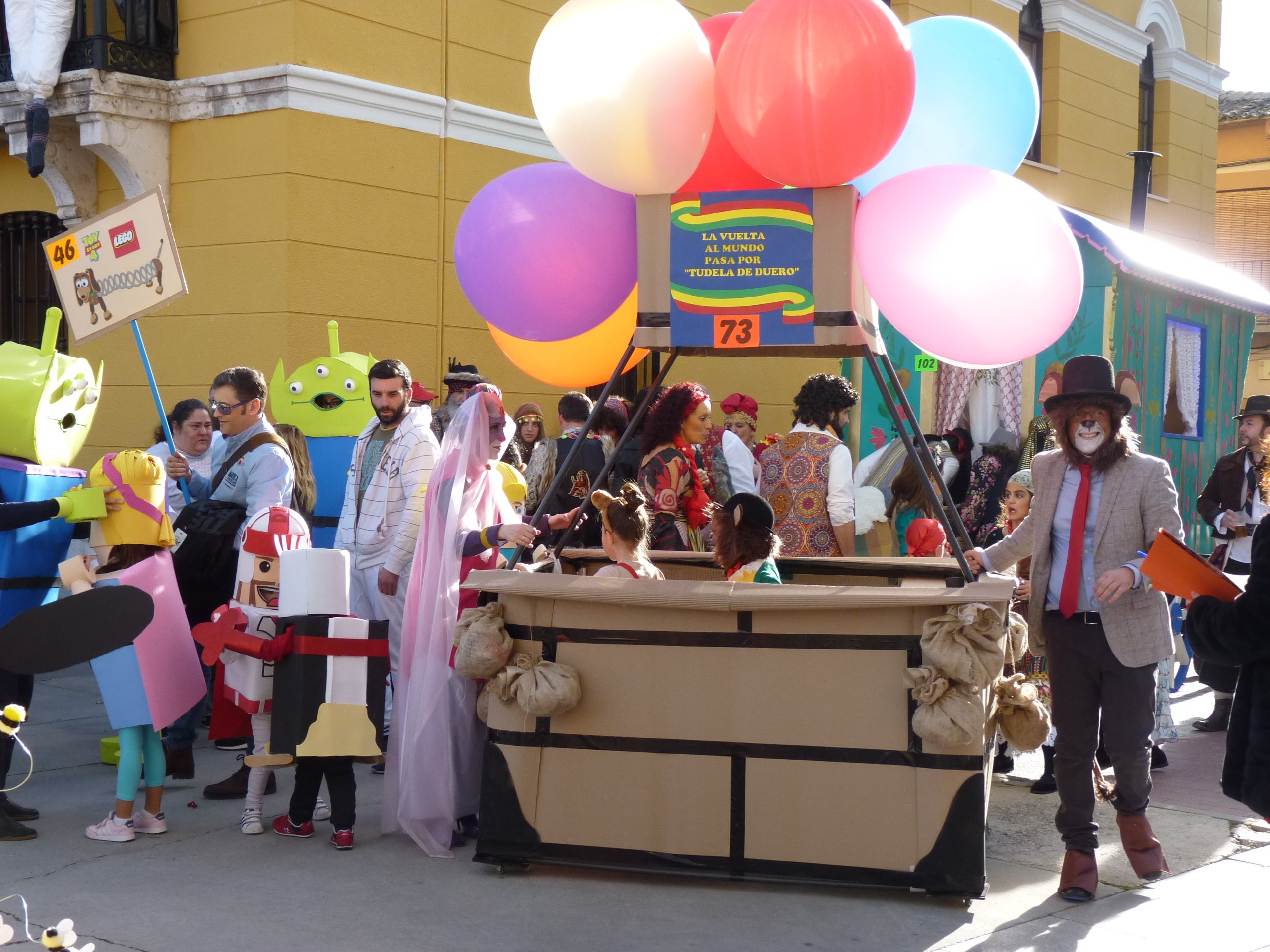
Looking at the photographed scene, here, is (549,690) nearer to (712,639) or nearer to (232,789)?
(712,639)

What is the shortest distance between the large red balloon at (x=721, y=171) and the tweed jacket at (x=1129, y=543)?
152 centimetres

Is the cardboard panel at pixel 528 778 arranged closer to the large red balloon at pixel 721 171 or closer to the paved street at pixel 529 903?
the paved street at pixel 529 903

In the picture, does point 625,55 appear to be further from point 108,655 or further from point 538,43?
point 108,655

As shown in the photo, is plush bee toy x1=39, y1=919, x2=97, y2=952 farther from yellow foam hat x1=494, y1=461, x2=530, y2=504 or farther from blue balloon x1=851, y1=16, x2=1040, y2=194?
yellow foam hat x1=494, y1=461, x2=530, y2=504

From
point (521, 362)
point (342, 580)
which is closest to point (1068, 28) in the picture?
point (521, 362)

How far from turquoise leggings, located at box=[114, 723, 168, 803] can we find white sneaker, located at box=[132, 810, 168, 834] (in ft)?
0.32

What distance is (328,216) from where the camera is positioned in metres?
9.48

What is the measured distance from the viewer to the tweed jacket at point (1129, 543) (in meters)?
4.36

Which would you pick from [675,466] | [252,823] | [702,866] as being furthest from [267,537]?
[702,866]

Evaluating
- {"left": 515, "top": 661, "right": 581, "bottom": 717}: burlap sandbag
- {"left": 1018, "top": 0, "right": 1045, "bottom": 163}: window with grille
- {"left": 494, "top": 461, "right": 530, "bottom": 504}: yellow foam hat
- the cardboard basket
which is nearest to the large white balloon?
the cardboard basket

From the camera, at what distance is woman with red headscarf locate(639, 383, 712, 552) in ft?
20.5

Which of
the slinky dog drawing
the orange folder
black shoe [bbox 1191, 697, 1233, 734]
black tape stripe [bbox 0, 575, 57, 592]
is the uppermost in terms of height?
the slinky dog drawing

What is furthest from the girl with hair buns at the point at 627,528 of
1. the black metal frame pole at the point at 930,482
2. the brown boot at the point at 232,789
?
the brown boot at the point at 232,789

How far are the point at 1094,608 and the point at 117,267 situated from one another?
4624mm
